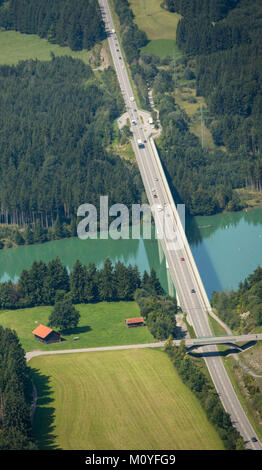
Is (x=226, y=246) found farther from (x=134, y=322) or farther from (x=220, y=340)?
(x=220, y=340)

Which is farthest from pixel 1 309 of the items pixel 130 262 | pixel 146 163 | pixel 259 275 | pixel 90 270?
pixel 146 163

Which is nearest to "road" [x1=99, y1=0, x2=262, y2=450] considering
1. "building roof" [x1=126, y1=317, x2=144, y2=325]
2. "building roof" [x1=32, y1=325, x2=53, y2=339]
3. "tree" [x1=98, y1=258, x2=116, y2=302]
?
"building roof" [x1=126, y1=317, x2=144, y2=325]

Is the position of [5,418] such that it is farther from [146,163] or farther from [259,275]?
[146,163]

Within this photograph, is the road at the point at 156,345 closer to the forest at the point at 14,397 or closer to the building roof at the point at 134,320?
the forest at the point at 14,397

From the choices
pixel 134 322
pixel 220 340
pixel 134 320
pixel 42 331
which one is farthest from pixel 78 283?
pixel 220 340

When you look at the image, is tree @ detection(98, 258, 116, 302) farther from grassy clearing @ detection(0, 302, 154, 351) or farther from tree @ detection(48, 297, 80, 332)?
tree @ detection(48, 297, 80, 332)

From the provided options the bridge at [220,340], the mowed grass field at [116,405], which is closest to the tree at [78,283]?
the mowed grass field at [116,405]
